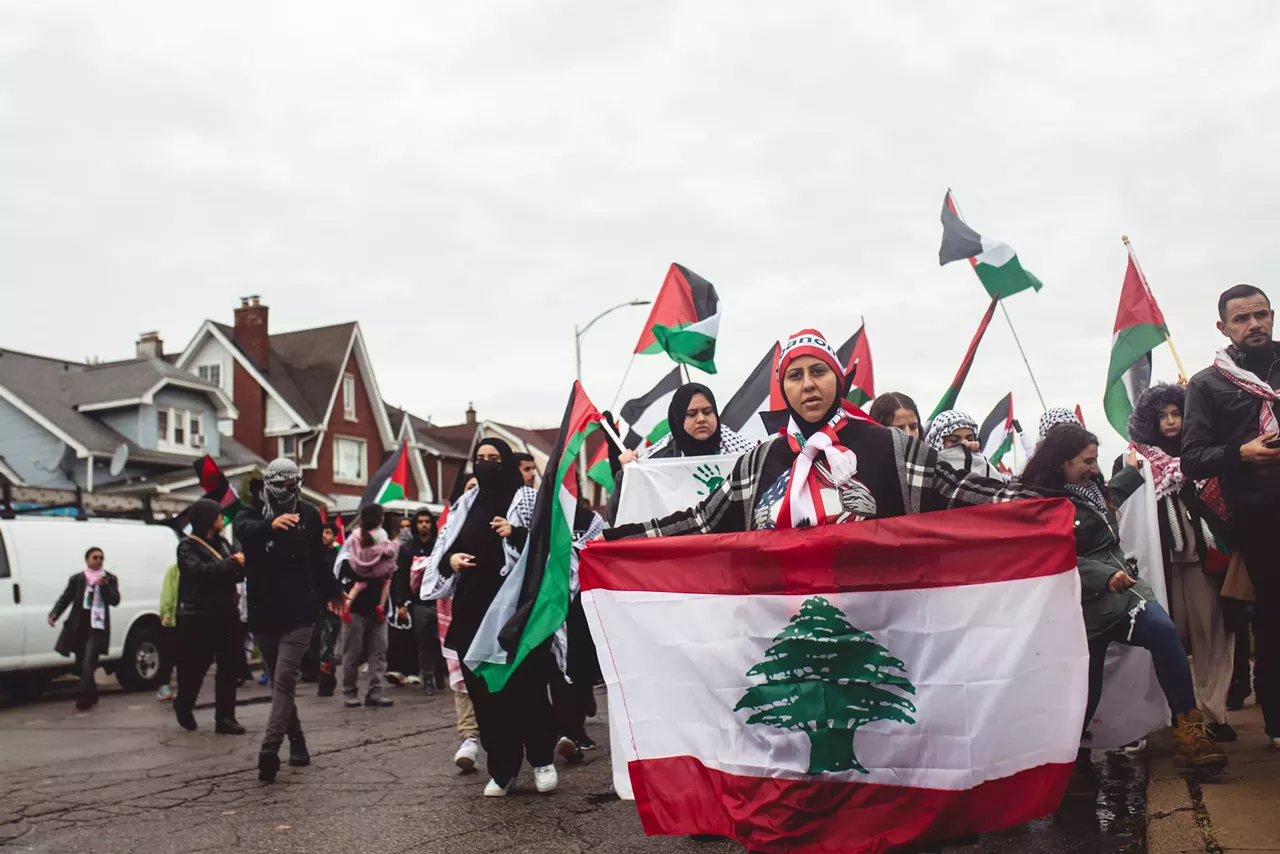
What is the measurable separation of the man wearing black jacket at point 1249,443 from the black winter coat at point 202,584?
8.32 meters

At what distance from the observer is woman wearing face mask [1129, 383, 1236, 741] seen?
613 centimetres

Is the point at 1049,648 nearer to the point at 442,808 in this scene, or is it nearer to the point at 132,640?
the point at 442,808

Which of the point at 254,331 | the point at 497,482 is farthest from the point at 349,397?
the point at 497,482

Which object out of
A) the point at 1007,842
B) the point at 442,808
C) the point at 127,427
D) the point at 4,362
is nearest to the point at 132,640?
the point at 442,808

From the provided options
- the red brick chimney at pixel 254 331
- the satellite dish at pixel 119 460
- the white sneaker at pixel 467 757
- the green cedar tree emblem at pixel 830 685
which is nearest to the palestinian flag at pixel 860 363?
the white sneaker at pixel 467 757

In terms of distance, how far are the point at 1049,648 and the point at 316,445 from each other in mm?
41100

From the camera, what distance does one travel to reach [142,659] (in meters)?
15.8

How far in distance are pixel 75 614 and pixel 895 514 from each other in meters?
12.5

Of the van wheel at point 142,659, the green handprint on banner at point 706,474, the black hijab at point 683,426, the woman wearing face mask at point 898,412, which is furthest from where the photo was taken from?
the van wheel at point 142,659

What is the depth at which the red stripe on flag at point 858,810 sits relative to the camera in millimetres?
3594

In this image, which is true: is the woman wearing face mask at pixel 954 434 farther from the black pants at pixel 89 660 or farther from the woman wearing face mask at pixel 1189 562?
the black pants at pixel 89 660

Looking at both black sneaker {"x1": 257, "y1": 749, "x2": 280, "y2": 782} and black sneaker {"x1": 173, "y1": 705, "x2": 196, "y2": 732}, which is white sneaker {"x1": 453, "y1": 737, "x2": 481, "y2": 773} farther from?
black sneaker {"x1": 173, "y1": 705, "x2": 196, "y2": 732}

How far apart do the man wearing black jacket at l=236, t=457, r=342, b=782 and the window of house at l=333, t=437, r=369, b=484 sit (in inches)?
1479

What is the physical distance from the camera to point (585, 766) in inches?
304
